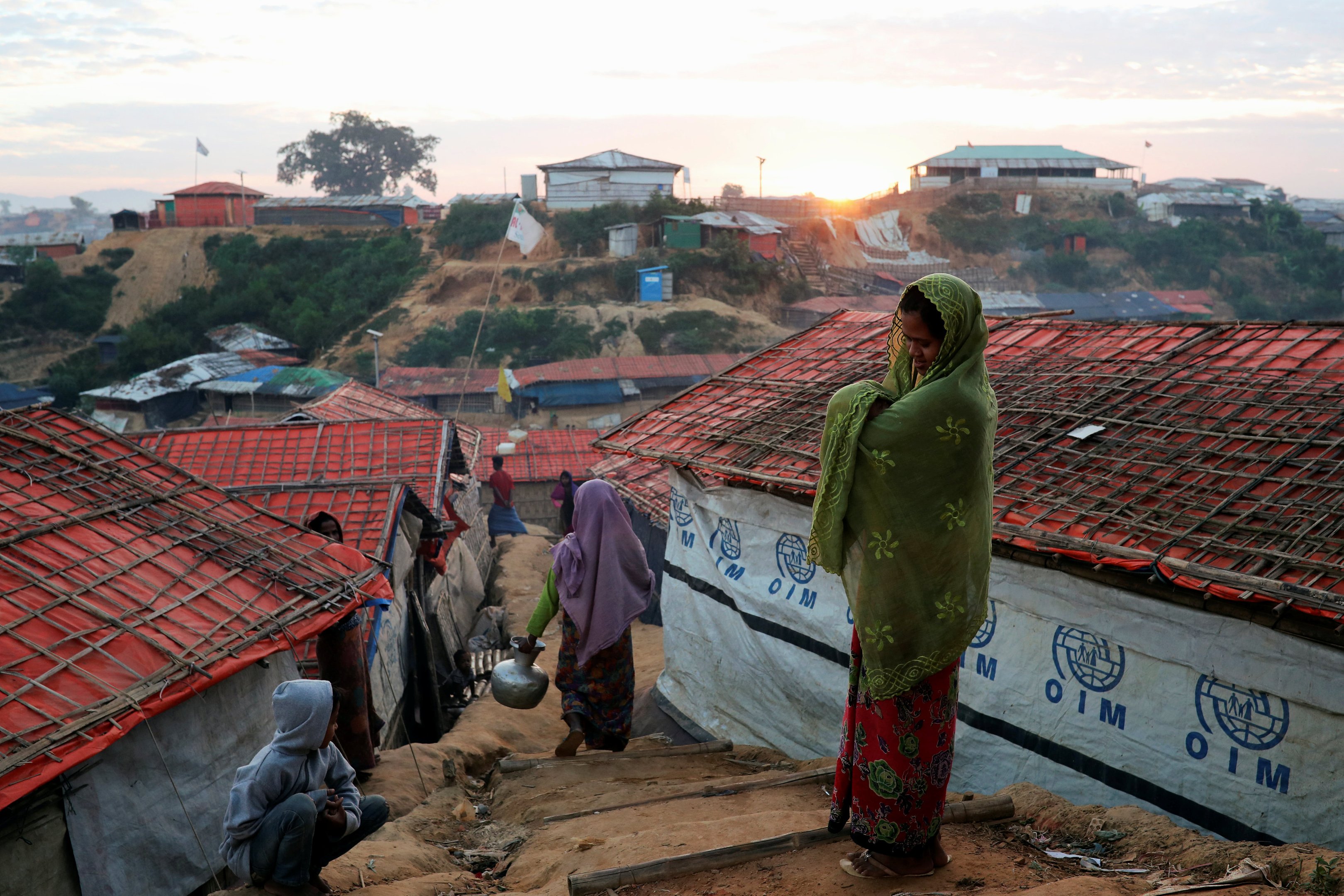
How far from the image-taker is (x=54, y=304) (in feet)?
141

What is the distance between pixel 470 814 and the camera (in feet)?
16.6

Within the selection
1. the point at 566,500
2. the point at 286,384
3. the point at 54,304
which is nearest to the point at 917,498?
the point at 566,500

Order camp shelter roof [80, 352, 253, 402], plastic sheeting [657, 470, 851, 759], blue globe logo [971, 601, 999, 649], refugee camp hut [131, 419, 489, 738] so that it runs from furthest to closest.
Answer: camp shelter roof [80, 352, 253, 402] → refugee camp hut [131, 419, 489, 738] → plastic sheeting [657, 470, 851, 759] → blue globe logo [971, 601, 999, 649]

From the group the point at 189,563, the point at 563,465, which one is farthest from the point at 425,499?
the point at 563,465

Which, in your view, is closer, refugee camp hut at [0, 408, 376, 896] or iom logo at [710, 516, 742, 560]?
refugee camp hut at [0, 408, 376, 896]

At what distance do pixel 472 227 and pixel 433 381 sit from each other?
15164 mm

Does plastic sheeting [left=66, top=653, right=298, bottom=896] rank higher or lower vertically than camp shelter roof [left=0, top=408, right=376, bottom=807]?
lower

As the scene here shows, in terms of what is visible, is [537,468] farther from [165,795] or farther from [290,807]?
[290,807]

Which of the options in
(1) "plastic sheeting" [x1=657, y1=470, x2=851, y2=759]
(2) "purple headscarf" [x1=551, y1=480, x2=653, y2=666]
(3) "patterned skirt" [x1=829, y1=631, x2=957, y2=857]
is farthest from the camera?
(1) "plastic sheeting" [x1=657, y1=470, x2=851, y2=759]

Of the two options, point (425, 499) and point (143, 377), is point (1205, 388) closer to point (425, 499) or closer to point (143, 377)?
point (425, 499)

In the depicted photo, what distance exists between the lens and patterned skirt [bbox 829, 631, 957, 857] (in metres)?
2.87

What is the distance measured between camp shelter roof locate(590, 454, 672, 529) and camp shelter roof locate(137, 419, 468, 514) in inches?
85.0

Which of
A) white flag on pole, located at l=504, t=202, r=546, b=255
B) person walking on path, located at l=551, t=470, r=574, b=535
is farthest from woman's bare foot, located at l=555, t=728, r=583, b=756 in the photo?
white flag on pole, located at l=504, t=202, r=546, b=255

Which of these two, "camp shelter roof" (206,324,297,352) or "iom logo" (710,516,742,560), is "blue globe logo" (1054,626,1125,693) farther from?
"camp shelter roof" (206,324,297,352)
